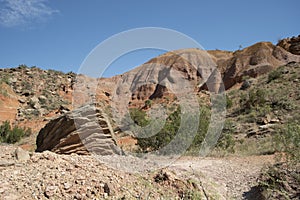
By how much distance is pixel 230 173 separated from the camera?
7.38 m

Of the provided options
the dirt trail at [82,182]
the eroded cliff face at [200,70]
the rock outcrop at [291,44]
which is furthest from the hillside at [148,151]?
the rock outcrop at [291,44]

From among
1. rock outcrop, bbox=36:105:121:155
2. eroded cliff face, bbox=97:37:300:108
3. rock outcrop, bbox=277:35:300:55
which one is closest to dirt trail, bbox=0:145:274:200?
rock outcrop, bbox=36:105:121:155

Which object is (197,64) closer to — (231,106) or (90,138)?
(231,106)

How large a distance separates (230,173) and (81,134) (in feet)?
14.3

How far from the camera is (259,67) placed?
32.7 m

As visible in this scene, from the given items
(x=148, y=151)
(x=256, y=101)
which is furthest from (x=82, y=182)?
(x=256, y=101)

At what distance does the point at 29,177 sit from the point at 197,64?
4039cm

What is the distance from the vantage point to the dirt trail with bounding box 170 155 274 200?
5.84 meters

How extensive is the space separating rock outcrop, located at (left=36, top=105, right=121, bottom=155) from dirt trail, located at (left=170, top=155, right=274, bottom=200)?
2.22 meters

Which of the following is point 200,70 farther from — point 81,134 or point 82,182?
point 82,182

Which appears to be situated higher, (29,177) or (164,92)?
(164,92)

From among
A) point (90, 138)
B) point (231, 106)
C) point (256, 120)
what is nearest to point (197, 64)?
point (231, 106)

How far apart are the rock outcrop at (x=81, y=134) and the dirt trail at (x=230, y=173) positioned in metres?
2.22

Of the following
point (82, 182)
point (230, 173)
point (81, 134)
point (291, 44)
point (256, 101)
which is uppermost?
point (291, 44)
